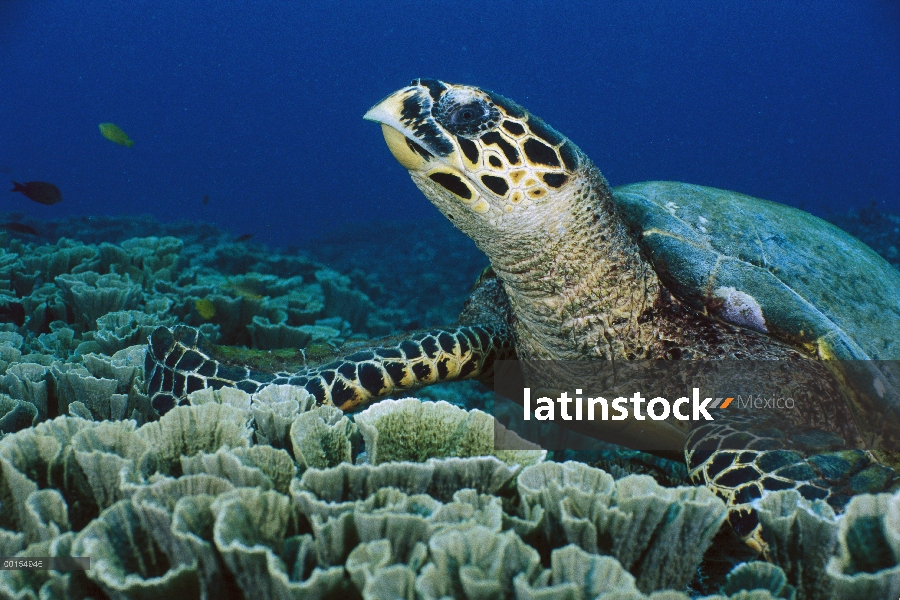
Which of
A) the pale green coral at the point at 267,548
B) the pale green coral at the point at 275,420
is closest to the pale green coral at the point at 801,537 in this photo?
the pale green coral at the point at 267,548

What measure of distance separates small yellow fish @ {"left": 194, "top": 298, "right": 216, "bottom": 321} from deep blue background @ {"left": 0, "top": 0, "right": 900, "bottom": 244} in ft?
222

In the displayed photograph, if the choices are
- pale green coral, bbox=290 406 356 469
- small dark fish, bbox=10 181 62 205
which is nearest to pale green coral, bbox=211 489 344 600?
pale green coral, bbox=290 406 356 469

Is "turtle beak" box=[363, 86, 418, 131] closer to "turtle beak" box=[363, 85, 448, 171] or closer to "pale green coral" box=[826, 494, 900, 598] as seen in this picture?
"turtle beak" box=[363, 85, 448, 171]

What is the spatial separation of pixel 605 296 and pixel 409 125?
1187 millimetres

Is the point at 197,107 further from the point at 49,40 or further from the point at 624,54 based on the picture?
the point at 624,54

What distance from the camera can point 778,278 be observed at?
2191mm

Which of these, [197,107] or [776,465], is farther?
[197,107]

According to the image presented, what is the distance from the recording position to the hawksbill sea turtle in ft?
6.51

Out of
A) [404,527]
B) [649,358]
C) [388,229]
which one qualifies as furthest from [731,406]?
[388,229]

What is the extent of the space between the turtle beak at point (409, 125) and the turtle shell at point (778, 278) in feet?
3.99

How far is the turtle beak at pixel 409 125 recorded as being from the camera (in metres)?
2.00

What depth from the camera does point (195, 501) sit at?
822mm

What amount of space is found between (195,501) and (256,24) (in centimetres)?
10429

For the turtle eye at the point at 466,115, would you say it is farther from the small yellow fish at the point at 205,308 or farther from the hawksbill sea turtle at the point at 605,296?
the small yellow fish at the point at 205,308
